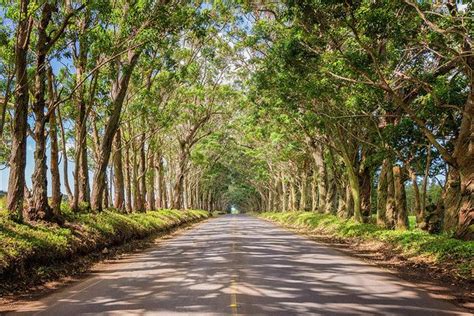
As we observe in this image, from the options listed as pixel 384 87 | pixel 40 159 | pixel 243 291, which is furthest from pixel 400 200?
pixel 40 159

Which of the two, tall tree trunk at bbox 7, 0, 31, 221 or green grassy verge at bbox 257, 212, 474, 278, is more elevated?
tall tree trunk at bbox 7, 0, 31, 221

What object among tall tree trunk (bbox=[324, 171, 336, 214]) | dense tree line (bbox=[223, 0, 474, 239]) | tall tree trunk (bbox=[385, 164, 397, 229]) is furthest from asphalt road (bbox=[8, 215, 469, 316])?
tall tree trunk (bbox=[324, 171, 336, 214])

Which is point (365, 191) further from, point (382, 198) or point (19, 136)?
point (19, 136)

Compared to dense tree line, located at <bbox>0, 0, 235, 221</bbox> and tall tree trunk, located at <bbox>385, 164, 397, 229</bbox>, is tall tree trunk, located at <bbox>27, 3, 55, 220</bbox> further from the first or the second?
tall tree trunk, located at <bbox>385, 164, 397, 229</bbox>

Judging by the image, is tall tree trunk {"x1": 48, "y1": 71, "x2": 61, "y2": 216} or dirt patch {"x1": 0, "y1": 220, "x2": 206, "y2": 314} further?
tall tree trunk {"x1": 48, "y1": 71, "x2": 61, "y2": 216}

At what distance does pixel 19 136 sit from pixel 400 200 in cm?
1532

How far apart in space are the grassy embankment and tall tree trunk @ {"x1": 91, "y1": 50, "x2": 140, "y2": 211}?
1423mm

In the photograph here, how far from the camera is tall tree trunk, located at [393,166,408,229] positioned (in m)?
20.9

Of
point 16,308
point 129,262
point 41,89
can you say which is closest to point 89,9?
point 41,89

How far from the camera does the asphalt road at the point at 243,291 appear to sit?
787cm

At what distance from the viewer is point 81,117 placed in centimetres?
2088

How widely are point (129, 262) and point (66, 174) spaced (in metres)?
10.3

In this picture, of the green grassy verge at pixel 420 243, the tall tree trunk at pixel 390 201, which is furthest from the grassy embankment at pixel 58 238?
the tall tree trunk at pixel 390 201

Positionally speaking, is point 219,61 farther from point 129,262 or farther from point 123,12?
point 129,262
